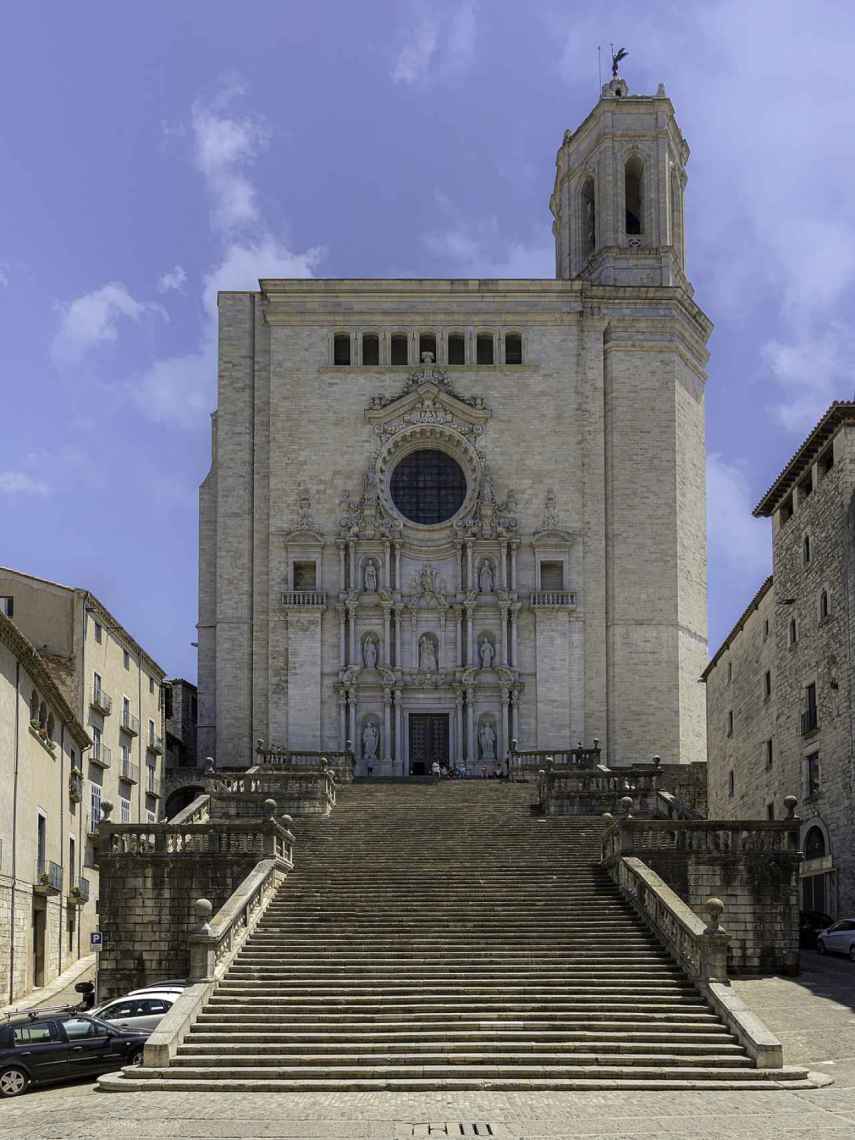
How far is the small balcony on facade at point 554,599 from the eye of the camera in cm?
5253

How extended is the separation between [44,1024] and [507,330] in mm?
37171

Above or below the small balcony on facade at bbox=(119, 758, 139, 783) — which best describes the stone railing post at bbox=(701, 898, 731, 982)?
below

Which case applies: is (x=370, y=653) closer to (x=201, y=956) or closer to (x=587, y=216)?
(x=587, y=216)

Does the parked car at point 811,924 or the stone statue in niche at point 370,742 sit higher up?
the stone statue in niche at point 370,742

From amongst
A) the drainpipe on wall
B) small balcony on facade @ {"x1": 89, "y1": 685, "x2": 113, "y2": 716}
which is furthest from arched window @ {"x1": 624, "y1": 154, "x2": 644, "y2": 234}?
the drainpipe on wall

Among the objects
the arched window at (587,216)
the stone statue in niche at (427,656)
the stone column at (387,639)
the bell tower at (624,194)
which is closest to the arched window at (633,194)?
the bell tower at (624,194)

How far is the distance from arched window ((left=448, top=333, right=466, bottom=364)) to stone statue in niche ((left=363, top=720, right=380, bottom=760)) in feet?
42.5

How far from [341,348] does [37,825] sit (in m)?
24.0

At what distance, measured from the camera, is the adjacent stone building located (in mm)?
36281

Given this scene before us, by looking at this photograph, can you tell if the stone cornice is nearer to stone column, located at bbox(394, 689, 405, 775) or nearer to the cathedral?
the cathedral

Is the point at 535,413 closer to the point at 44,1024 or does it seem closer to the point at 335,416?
the point at 335,416

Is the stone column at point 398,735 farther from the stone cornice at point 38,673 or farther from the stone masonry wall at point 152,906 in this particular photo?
the stone masonry wall at point 152,906

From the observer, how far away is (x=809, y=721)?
128 ft

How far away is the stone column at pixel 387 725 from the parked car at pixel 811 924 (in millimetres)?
18909
